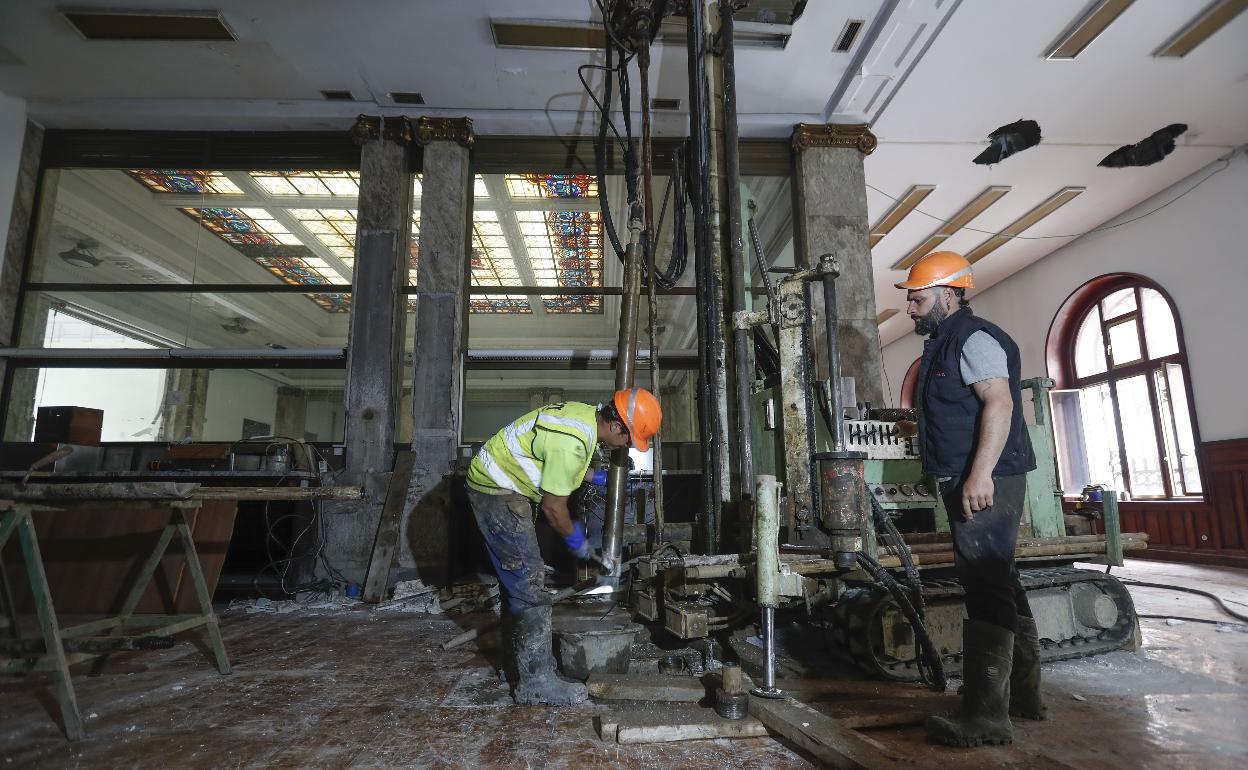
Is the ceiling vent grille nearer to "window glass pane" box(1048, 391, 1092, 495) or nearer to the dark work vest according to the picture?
the dark work vest

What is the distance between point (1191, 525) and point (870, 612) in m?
9.06

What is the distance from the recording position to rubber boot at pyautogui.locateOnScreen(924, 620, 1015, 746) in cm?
226

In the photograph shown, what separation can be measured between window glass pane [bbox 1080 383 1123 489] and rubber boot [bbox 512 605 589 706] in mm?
11848

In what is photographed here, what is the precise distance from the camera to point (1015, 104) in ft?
24.0

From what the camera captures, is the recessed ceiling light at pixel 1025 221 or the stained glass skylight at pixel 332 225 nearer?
the stained glass skylight at pixel 332 225

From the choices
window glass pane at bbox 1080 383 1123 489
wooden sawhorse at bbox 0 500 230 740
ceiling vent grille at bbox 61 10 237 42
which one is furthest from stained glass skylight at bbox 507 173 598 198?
window glass pane at bbox 1080 383 1123 489

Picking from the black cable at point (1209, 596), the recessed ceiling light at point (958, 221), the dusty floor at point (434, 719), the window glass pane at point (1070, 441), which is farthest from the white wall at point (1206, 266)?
the dusty floor at point (434, 719)

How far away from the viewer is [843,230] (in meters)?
6.98

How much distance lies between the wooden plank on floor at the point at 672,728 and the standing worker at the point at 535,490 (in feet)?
1.59

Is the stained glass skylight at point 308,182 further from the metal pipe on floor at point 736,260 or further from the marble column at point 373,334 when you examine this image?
the metal pipe on floor at point 736,260

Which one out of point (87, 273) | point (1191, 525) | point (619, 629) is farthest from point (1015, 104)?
point (87, 273)

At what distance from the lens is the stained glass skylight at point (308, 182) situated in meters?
7.95

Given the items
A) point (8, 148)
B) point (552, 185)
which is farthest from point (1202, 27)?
point (8, 148)

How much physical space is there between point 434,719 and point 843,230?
21.3 feet
